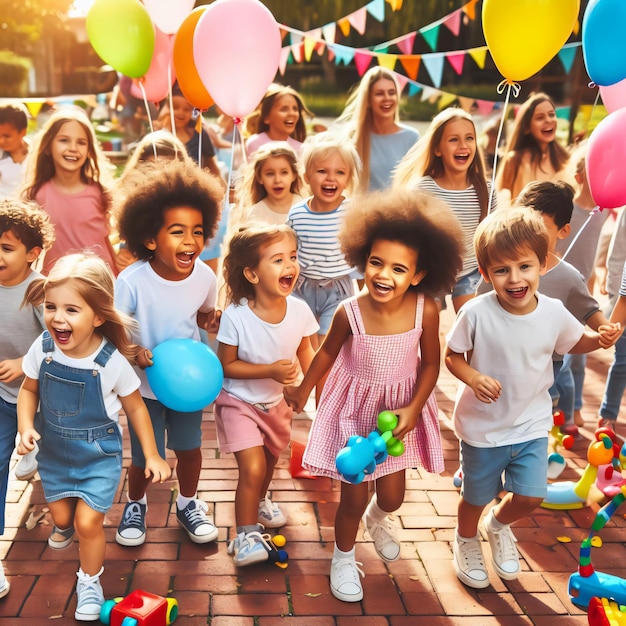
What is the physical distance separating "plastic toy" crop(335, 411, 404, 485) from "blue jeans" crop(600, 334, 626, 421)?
2.01 meters

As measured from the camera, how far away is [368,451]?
264cm

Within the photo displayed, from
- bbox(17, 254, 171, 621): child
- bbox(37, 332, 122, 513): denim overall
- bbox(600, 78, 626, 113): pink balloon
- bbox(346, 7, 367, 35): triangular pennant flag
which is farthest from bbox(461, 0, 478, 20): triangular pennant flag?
bbox(37, 332, 122, 513): denim overall

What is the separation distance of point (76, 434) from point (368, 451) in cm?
104

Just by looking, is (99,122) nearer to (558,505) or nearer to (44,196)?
(44,196)

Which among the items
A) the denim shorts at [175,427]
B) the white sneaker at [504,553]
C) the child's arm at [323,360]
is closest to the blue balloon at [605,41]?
the child's arm at [323,360]

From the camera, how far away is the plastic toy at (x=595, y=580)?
283 cm

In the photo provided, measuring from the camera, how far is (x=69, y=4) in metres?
15.1

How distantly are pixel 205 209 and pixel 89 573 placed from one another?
4.91ft

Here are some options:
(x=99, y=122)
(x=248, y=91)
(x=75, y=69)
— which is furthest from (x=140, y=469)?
(x=75, y=69)

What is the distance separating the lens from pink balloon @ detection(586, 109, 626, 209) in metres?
3.14

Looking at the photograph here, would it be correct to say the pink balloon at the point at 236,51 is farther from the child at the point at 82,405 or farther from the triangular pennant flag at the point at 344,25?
the triangular pennant flag at the point at 344,25

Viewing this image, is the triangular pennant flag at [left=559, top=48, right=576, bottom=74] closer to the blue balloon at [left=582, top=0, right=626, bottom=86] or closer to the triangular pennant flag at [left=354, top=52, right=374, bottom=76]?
the triangular pennant flag at [left=354, top=52, right=374, bottom=76]

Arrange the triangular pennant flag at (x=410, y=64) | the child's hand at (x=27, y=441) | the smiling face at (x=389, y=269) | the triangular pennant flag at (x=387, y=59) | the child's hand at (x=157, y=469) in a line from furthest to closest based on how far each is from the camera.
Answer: the triangular pennant flag at (x=387, y=59), the triangular pennant flag at (x=410, y=64), the smiling face at (x=389, y=269), the child's hand at (x=157, y=469), the child's hand at (x=27, y=441)

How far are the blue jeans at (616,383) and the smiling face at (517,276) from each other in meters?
1.60
